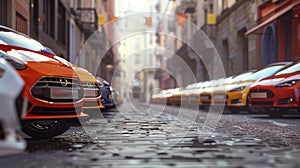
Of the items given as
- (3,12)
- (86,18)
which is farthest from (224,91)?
(86,18)

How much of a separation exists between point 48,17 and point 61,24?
2877mm

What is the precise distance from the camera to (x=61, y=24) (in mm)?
20906

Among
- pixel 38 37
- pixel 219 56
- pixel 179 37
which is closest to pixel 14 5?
pixel 38 37

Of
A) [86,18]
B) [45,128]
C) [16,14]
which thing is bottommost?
[45,128]

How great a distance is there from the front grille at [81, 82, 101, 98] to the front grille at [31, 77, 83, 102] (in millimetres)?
2269

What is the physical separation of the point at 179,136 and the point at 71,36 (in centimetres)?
1783

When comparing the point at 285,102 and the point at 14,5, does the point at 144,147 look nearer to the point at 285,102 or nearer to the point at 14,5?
the point at 285,102

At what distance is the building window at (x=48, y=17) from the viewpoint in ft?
57.0

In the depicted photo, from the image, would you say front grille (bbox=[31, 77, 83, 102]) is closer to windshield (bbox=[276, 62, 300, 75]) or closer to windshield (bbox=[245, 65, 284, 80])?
windshield (bbox=[276, 62, 300, 75])

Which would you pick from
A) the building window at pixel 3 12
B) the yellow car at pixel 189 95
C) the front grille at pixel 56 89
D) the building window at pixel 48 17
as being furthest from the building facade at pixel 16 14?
the front grille at pixel 56 89

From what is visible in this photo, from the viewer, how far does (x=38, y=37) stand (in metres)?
15.3

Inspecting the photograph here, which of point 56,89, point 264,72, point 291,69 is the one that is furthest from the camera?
point 264,72

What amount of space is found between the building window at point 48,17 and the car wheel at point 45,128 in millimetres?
11722

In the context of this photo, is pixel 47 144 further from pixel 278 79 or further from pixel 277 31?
pixel 277 31
